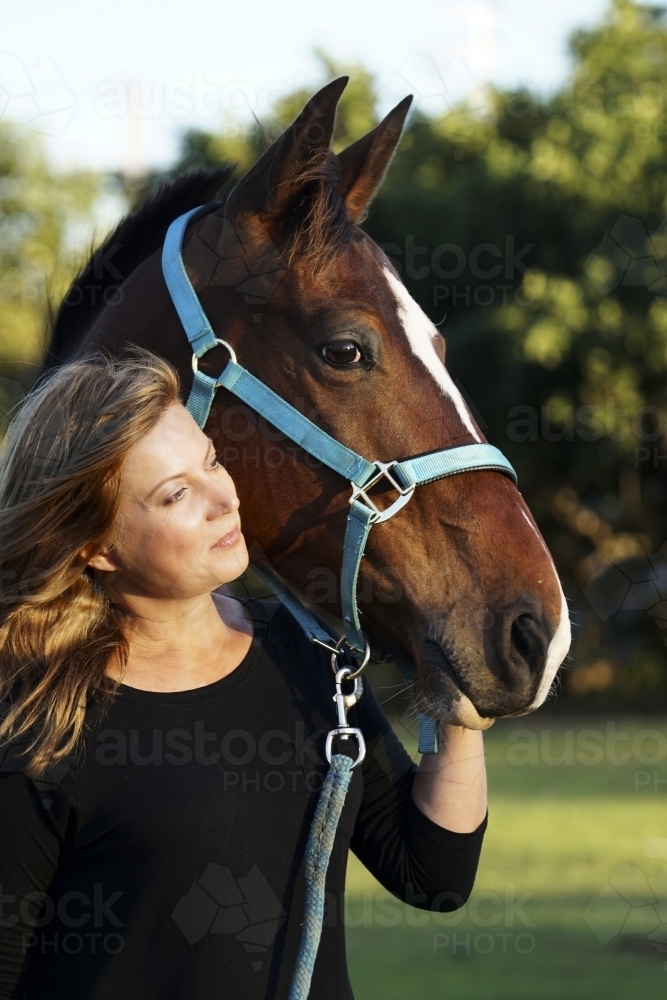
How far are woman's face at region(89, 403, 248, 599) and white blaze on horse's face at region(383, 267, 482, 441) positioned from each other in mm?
512

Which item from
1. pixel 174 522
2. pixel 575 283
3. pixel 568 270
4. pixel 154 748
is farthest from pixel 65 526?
pixel 568 270

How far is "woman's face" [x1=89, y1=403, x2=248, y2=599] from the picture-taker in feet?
6.49

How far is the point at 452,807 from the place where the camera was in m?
2.13

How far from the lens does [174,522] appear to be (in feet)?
6.50

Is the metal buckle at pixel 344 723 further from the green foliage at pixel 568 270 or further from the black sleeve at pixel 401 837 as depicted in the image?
the green foliage at pixel 568 270

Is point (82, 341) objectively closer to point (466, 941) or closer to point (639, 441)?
point (466, 941)

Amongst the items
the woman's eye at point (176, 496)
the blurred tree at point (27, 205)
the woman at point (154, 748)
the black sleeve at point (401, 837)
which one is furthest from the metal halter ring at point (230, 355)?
the blurred tree at point (27, 205)

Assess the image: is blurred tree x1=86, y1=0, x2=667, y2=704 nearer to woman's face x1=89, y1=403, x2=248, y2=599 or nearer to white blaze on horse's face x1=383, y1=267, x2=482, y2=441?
white blaze on horse's face x1=383, y1=267, x2=482, y2=441

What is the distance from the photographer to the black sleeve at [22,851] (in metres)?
1.80

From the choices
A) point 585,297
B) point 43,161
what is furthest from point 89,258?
point 43,161

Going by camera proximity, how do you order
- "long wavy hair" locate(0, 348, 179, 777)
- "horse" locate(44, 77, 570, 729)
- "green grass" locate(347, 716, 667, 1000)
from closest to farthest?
"long wavy hair" locate(0, 348, 179, 777) → "horse" locate(44, 77, 570, 729) → "green grass" locate(347, 716, 667, 1000)

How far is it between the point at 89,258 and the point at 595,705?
16450mm

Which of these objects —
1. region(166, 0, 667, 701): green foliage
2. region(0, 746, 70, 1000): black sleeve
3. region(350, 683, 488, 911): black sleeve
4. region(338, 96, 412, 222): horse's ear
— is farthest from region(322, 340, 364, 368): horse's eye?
region(166, 0, 667, 701): green foliage

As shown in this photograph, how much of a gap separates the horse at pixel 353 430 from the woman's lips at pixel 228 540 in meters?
0.28
